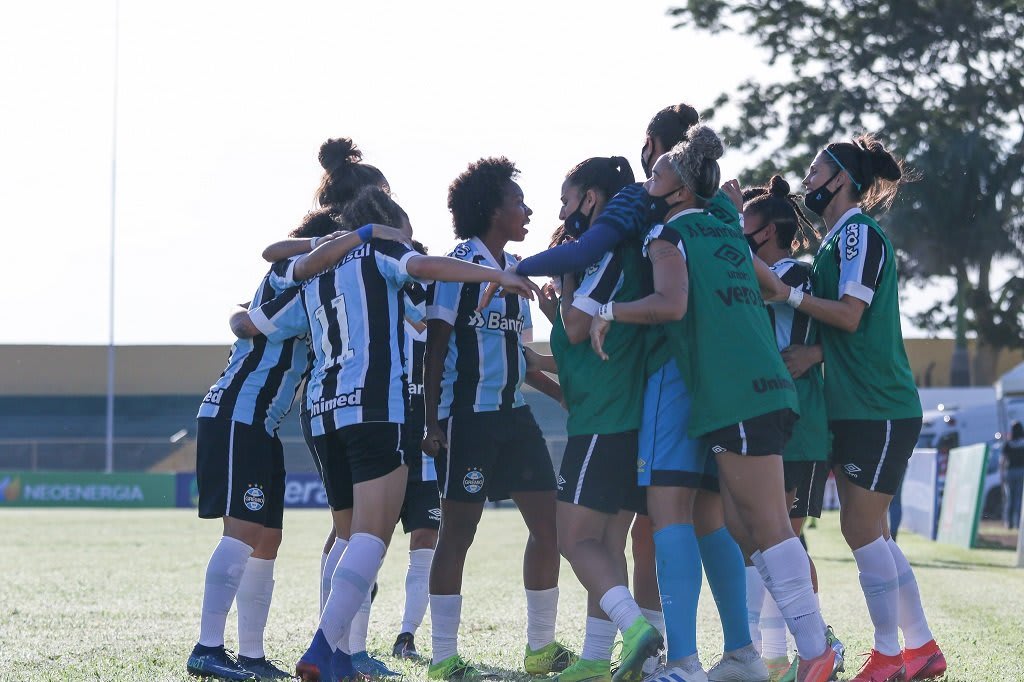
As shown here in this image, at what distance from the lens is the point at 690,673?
4789 mm

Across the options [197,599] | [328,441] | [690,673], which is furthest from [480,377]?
[197,599]

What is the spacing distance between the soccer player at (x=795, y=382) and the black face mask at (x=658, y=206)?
2.85ft

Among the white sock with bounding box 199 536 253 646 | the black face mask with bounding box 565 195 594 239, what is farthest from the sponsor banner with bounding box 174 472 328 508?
the black face mask with bounding box 565 195 594 239

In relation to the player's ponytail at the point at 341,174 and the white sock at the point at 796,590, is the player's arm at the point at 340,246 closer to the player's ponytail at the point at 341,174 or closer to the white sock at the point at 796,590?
the player's ponytail at the point at 341,174

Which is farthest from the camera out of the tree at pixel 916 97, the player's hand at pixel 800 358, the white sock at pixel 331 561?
the tree at pixel 916 97

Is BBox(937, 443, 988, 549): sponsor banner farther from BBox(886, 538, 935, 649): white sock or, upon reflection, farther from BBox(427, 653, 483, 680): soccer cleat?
BBox(427, 653, 483, 680): soccer cleat

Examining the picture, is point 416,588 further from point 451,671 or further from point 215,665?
point 215,665

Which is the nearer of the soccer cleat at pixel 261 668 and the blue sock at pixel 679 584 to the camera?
the blue sock at pixel 679 584

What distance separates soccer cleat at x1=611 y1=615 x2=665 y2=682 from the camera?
4766mm

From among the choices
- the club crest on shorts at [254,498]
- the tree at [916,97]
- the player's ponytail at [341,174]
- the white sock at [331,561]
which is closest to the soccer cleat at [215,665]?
the white sock at [331,561]

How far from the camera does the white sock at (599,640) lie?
5.14 metres

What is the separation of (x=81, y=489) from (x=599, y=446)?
3843 cm

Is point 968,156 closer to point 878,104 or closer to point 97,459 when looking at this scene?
point 878,104

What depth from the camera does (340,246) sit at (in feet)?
17.7
